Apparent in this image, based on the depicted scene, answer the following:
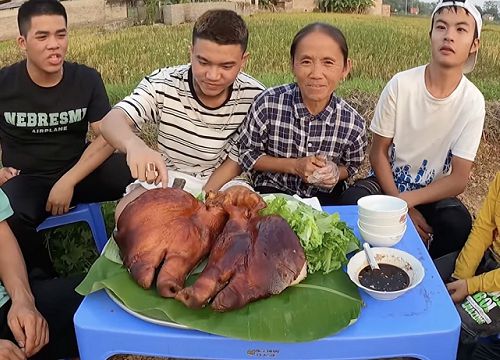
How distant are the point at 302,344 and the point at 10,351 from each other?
3.70ft

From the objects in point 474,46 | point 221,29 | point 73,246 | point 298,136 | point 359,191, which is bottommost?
point 73,246

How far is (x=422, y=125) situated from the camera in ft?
10.3

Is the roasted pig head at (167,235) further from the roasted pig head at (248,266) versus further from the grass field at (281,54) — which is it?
the grass field at (281,54)

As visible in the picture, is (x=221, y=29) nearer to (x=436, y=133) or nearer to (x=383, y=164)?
(x=383, y=164)

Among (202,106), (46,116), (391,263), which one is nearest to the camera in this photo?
(391,263)

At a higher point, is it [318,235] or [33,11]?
[33,11]

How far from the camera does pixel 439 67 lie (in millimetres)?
2953

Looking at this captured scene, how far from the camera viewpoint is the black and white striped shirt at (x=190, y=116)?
3.00 metres

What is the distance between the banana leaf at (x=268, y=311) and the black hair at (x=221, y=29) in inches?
52.0

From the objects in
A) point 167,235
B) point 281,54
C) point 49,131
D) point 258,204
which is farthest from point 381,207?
point 281,54

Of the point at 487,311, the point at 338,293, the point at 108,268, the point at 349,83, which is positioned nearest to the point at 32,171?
the point at 108,268

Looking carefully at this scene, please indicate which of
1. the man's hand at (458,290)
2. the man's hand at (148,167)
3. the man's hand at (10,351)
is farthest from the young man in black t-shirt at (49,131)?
the man's hand at (458,290)

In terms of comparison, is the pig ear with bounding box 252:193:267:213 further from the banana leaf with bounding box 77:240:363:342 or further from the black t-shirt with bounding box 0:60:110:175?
the black t-shirt with bounding box 0:60:110:175

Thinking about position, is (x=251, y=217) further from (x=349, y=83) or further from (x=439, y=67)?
(x=349, y=83)
